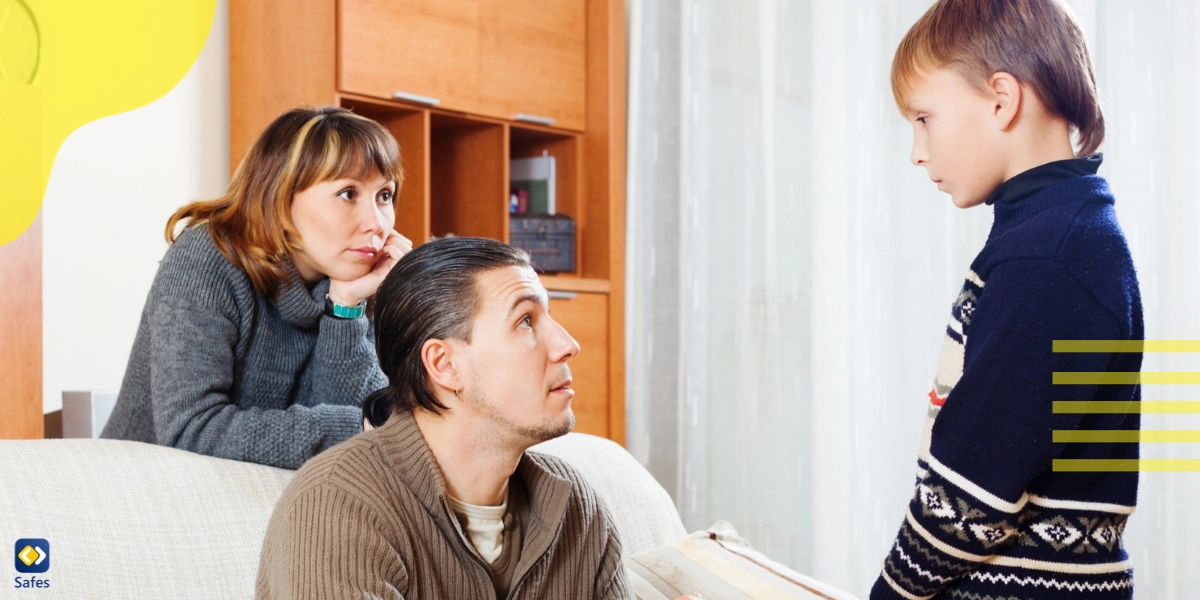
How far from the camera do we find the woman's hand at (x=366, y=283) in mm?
1768

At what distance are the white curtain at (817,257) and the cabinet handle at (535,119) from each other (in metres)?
0.32

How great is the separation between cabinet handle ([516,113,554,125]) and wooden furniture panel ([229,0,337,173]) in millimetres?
654

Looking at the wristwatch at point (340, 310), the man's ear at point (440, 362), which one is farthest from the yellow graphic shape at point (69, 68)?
the man's ear at point (440, 362)

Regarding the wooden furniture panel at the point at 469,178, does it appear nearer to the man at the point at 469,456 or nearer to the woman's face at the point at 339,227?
the woman's face at the point at 339,227

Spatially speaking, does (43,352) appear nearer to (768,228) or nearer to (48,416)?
(48,416)

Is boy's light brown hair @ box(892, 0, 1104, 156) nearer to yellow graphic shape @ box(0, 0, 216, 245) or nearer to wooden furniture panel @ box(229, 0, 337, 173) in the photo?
wooden furniture panel @ box(229, 0, 337, 173)

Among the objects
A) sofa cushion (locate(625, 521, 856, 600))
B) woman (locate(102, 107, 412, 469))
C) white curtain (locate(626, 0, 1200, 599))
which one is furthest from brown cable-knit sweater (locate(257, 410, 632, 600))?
white curtain (locate(626, 0, 1200, 599))

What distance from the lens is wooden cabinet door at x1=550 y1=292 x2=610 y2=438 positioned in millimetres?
3305

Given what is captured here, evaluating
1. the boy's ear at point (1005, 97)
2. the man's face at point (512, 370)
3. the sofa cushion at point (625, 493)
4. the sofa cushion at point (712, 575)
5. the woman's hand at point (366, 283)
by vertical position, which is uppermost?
the boy's ear at point (1005, 97)

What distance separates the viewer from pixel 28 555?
1.26 meters

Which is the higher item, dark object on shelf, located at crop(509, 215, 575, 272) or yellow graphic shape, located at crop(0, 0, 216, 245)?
yellow graphic shape, located at crop(0, 0, 216, 245)

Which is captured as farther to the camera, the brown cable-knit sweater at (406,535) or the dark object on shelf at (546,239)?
the dark object on shelf at (546,239)

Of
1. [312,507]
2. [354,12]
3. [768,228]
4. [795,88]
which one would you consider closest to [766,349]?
[768,228]

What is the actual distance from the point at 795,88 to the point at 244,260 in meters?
1.90
